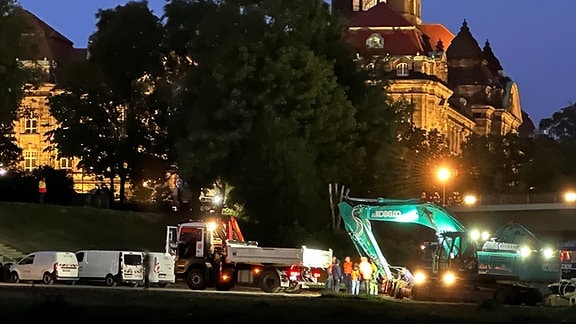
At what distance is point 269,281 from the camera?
177 feet

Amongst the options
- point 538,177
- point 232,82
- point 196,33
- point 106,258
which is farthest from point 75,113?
point 538,177

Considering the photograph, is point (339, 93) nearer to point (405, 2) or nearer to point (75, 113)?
point (75, 113)

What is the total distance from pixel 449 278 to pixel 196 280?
12.0 m

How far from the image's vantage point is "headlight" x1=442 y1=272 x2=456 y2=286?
48250mm

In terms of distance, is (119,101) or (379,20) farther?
(379,20)

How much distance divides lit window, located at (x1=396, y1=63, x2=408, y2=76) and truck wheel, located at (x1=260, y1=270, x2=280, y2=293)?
93293 mm

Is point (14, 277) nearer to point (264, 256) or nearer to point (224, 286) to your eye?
point (224, 286)

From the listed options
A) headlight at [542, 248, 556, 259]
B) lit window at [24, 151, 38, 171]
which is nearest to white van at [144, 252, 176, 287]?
headlight at [542, 248, 556, 259]

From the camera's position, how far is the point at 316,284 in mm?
55594

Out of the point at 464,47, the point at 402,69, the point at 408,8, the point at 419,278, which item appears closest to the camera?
the point at 419,278

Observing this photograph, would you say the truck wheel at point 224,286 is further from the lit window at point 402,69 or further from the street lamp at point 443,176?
the lit window at point 402,69

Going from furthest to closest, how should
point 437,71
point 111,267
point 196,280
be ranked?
point 437,71, point 111,267, point 196,280

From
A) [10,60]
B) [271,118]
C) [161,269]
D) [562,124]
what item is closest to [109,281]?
[161,269]

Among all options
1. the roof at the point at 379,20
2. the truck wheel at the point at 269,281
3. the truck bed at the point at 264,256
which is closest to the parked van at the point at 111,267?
the truck bed at the point at 264,256
